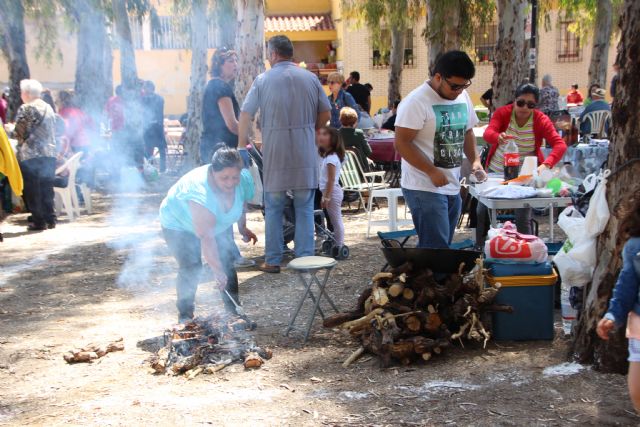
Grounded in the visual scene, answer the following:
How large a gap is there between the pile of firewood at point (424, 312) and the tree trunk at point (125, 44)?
546 inches

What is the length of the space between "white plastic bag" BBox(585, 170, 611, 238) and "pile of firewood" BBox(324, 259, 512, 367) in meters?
0.77

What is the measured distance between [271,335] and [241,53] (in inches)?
332

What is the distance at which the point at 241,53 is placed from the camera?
13.3 meters

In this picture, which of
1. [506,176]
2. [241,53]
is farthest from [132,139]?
[506,176]

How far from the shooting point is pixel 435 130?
17.2 feet

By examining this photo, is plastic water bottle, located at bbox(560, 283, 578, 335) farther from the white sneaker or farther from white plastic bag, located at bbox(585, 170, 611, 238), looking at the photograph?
the white sneaker

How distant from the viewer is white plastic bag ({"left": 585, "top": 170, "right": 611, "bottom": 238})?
15.1 ft

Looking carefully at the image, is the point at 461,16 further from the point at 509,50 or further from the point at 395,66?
the point at 395,66

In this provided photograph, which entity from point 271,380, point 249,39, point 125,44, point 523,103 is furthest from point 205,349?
point 125,44

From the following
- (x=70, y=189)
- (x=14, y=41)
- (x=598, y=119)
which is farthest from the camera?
(x=14, y=41)

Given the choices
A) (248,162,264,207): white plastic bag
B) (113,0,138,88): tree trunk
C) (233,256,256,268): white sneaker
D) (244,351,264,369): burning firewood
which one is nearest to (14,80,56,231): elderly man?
(248,162,264,207): white plastic bag

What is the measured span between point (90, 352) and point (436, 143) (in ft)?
9.09

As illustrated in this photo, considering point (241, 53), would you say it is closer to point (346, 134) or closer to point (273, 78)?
point (346, 134)

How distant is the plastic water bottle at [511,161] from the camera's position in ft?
23.1
